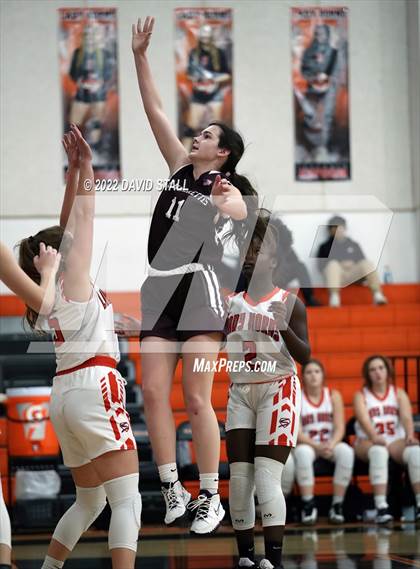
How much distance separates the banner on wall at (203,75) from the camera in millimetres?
12891

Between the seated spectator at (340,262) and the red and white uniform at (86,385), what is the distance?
10196 mm

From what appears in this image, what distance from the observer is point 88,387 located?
4.43 m

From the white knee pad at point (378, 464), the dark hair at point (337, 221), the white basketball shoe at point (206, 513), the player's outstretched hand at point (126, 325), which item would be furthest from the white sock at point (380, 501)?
the dark hair at point (337, 221)

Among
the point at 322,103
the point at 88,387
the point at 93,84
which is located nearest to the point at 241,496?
the point at 88,387

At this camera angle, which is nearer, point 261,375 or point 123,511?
point 123,511

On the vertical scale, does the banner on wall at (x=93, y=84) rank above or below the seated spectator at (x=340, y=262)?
above

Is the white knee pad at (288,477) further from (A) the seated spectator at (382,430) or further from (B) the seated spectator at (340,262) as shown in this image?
(B) the seated spectator at (340,262)

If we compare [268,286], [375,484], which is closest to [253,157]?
[375,484]

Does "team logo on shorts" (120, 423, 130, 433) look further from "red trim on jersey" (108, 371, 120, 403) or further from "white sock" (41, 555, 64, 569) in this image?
"white sock" (41, 555, 64, 569)

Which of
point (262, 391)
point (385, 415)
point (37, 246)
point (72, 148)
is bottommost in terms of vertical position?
point (385, 415)

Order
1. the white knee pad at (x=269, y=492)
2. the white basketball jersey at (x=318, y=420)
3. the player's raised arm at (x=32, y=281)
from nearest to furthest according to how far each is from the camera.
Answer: the player's raised arm at (x=32, y=281) < the white knee pad at (x=269, y=492) < the white basketball jersey at (x=318, y=420)

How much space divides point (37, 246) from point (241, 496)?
6.05 ft

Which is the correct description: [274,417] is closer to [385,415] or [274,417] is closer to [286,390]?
[286,390]

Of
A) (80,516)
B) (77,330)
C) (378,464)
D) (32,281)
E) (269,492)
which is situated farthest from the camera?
(378,464)
